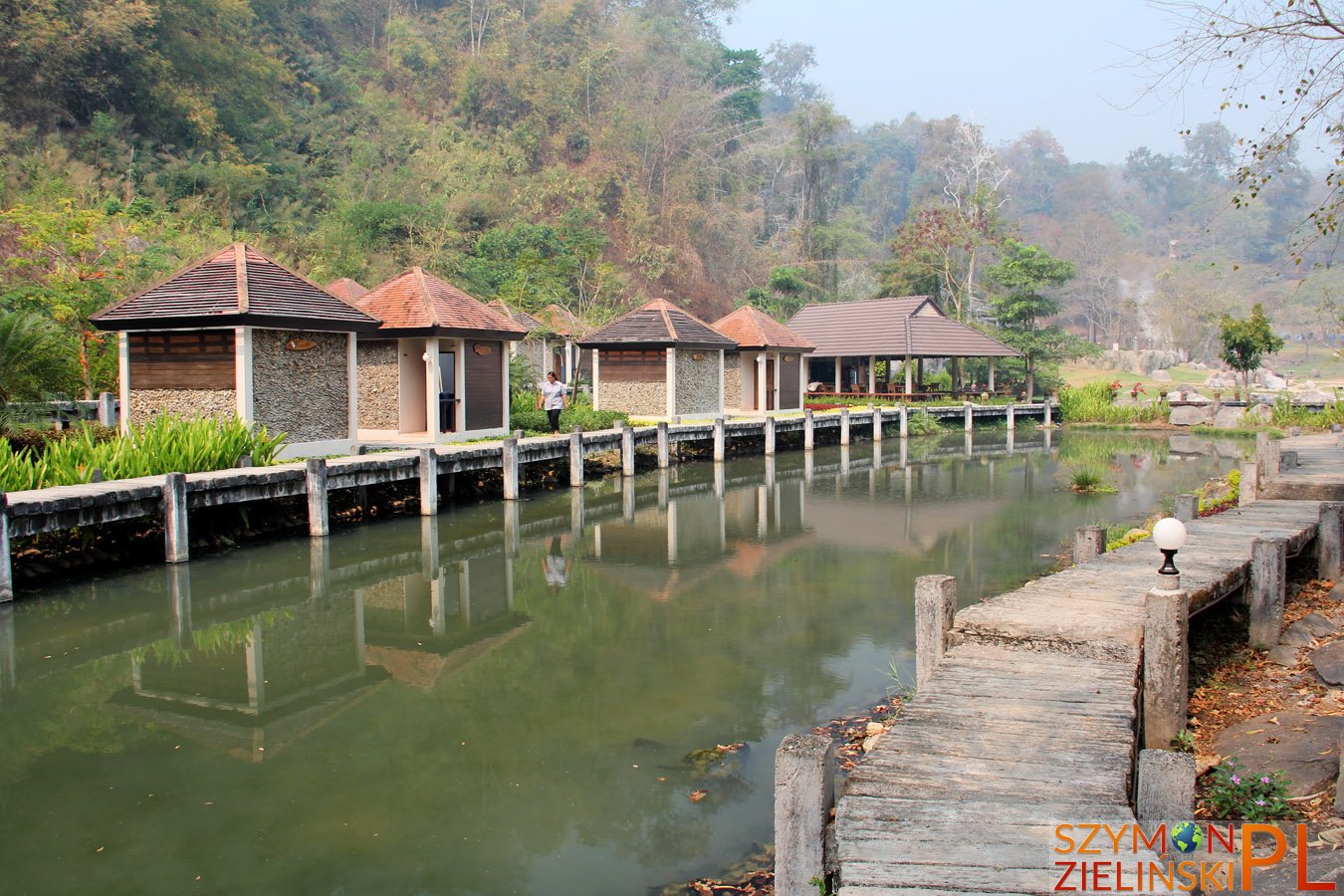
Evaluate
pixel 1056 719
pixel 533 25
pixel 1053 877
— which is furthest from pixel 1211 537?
pixel 533 25

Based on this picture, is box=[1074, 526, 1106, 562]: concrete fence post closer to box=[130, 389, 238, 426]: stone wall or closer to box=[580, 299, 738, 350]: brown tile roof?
box=[130, 389, 238, 426]: stone wall

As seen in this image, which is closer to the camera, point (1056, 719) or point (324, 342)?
point (1056, 719)

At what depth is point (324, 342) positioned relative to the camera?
16812 mm

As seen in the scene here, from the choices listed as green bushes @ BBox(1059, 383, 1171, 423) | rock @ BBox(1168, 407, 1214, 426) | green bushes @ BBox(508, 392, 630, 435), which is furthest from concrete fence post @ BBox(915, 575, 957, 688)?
green bushes @ BBox(1059, 383, 1171, 423)

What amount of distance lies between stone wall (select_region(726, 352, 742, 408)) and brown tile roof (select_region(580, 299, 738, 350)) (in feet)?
12.2

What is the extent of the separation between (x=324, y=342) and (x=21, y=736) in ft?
33.6

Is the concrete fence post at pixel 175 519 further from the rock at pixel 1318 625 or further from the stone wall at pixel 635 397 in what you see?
the stone wall at pixel 635 397

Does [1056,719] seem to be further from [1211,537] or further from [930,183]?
[930,183]

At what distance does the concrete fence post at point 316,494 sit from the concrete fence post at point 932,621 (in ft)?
31.1

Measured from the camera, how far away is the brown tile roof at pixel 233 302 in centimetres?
1532

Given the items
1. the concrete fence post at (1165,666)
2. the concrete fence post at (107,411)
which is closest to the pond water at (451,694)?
the concrete fence post at (1165,666)

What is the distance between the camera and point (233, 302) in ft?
50.5

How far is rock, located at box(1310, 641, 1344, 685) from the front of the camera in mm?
7141

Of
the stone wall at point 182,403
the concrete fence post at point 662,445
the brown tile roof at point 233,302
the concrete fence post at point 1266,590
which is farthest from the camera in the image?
the concrete fence post at point 662,445
